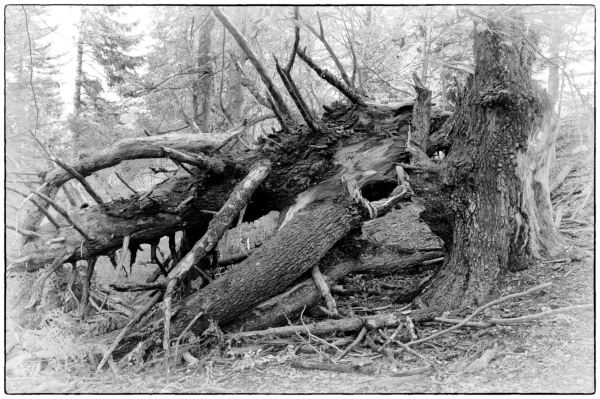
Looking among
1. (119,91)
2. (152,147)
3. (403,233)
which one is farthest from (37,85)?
(403,233)

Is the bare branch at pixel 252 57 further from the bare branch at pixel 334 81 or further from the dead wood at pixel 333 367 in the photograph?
the dead wood at pixel 333 367

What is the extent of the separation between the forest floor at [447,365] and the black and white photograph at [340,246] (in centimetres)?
2

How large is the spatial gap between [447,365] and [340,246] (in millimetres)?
1997

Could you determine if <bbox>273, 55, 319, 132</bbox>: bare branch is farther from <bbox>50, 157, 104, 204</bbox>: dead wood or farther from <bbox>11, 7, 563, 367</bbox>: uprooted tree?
<bbox>50, 157, 104, 204</bbox>: dead wood

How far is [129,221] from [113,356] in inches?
58.6

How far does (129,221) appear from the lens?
457cm

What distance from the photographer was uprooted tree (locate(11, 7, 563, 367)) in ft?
13.2

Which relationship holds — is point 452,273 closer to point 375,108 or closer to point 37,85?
point 375,108

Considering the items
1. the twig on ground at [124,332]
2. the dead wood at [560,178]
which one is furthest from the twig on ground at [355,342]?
the dead wood at [560,178]

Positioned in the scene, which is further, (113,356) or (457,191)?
(457,191)

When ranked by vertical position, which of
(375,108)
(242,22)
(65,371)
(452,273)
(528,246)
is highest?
(242,22)

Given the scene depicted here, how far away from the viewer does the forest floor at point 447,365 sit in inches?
109

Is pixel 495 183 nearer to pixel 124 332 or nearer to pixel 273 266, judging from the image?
pixel 273 266

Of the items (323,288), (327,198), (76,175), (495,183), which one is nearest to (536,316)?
(495,183)
